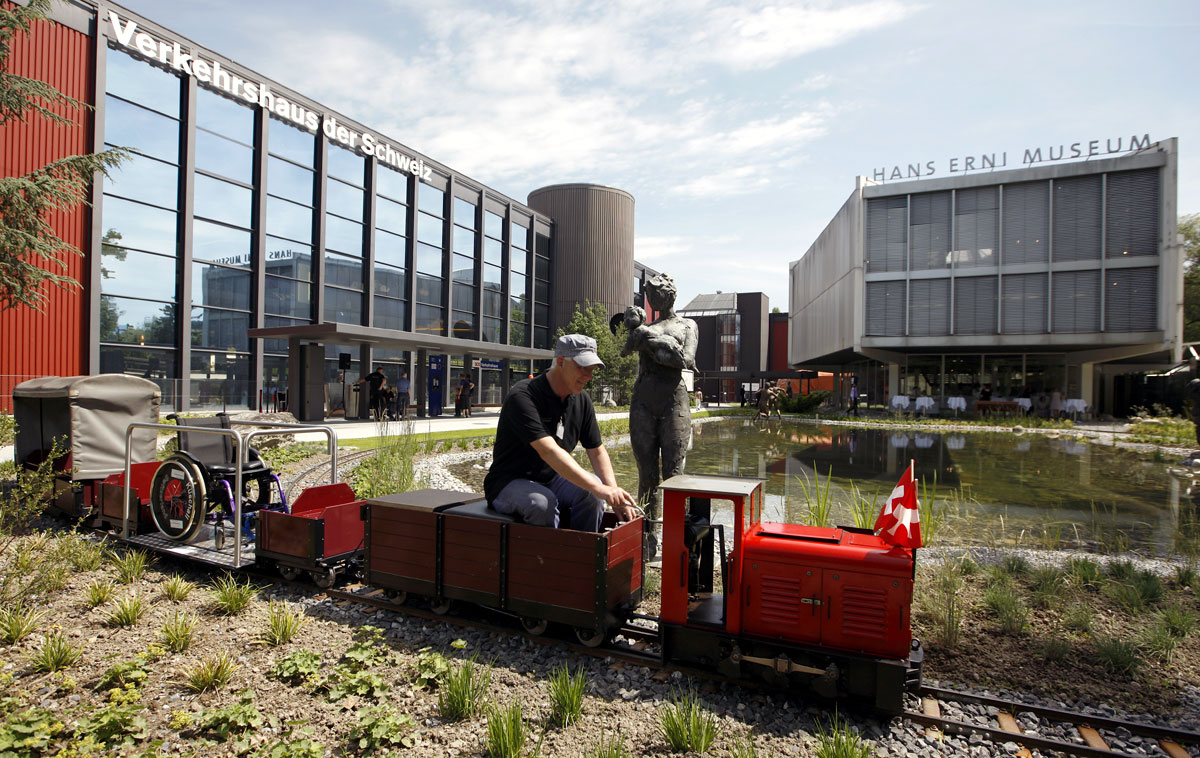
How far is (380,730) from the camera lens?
296 cm

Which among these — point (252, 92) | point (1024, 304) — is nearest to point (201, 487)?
point (252, 92)

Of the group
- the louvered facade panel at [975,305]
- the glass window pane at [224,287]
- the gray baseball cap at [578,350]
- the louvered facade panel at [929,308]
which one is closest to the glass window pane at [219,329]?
the glass window pane at [224,287]

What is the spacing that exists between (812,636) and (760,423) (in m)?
25.1

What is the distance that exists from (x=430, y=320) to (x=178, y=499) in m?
30.1

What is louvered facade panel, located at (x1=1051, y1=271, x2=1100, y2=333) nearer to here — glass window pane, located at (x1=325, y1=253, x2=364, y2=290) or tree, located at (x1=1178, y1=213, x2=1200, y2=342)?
tree, located at (x1=1178, y1=213, x2=1200, y2=342)

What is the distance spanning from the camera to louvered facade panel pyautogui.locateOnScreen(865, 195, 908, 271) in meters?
31.6

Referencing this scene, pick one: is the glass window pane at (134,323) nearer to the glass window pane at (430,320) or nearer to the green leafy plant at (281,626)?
the glass window pane at (430,320)

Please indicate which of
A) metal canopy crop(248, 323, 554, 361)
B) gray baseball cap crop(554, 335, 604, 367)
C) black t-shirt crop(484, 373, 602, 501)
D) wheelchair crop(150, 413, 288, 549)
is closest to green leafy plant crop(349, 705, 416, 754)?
black t-shirt crop(484, 373, 602, 501)

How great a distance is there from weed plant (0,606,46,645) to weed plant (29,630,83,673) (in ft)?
1.32

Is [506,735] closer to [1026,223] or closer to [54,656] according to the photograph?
[54,656]

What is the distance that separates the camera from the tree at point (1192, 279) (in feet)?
143

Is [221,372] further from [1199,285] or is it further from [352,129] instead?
[1199,285]

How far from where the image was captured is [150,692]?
3.45 metres

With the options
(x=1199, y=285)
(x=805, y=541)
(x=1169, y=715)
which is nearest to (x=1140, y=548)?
(x=1169, y=715)
